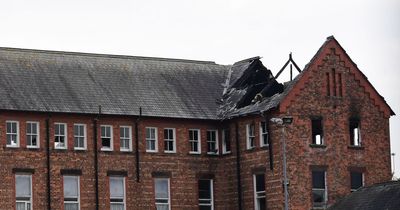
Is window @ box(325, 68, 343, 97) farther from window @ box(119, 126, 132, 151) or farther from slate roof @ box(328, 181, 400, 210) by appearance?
window @ box(119, 126, 132, 151)

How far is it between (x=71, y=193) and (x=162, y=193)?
6292 mm

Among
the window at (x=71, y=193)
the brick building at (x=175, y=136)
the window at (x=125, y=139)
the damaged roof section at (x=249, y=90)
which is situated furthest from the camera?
the damaged roof section at (x=249, y=90)

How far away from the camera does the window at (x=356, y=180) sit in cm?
7800

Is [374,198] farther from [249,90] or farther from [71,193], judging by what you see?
[71,193]

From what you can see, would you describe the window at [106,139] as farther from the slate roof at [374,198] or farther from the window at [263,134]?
the slate roof at [374,198]

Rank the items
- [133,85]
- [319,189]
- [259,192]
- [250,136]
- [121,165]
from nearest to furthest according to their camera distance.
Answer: [319,189] → [121,165] → [259,192] → [250,136] → [133,85]

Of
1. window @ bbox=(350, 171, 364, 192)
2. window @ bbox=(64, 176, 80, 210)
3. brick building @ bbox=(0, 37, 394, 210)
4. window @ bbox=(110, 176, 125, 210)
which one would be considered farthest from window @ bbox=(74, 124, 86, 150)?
window @ bbox=(350, 171, 364, 192)

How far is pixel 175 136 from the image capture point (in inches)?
3123

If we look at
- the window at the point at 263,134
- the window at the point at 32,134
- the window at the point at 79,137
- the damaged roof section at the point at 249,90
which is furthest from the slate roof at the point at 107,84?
the window at the point at 263,134

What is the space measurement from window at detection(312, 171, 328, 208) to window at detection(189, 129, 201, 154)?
8.07m

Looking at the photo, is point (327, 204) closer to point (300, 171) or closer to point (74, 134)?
point (300, 171)

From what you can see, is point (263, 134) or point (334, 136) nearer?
point (263, 134)

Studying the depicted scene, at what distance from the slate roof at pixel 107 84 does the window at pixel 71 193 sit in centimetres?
411

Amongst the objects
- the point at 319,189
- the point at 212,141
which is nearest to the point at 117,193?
the point at 212,141
